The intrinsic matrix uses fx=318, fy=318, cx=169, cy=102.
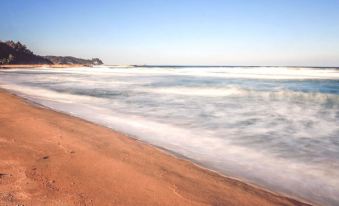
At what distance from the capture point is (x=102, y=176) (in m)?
3.22

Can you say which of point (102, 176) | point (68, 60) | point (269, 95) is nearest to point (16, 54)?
point (68, 60)

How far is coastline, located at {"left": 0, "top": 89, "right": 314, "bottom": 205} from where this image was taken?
8.95ft

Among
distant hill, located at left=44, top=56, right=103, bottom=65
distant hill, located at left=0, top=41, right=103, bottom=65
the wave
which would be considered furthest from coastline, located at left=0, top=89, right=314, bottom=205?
distant hill, located at left=44, top=56, right=103, bottom=65

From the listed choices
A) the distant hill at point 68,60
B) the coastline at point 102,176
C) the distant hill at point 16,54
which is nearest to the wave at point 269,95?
the coastline at point 102,176

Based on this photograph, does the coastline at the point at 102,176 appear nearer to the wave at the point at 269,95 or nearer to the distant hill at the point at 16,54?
the wave at the point at 269,95

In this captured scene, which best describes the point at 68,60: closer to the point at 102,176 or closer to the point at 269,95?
the point at 269,95

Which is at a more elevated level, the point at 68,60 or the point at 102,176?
the point at 68,60

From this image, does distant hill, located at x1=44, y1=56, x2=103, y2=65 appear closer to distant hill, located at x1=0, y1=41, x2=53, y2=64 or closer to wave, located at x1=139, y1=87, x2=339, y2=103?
distant hill, located at x1=0, y1=41, x2=53, y2=64

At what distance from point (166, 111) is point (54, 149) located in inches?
199

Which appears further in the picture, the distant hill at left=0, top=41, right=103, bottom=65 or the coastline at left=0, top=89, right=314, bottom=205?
the distant hill at left=0, top=41, right=103, bottom=65

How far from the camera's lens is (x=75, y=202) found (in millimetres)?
2568

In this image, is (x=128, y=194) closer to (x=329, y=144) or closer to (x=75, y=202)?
(x=75, y=202)

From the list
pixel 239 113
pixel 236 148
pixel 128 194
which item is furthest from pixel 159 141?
pixel 239 113

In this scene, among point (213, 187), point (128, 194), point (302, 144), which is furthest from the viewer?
point (302, 144)
